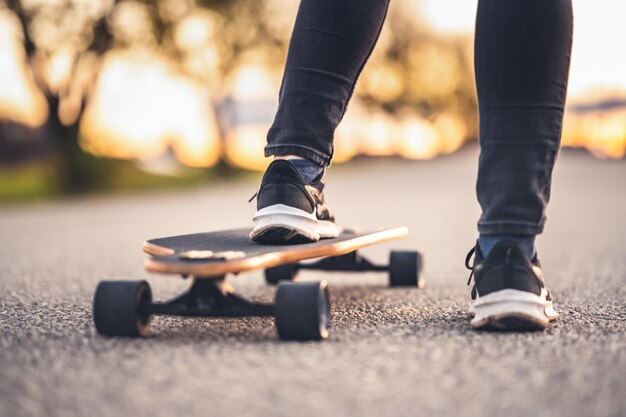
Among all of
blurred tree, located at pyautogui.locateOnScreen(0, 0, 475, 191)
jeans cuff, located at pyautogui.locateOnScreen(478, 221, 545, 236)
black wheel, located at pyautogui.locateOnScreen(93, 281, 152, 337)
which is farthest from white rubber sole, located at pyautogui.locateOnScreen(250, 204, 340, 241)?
blurred tree, located at pyautogui.locateOnScreen(0, 0, 475, 191)

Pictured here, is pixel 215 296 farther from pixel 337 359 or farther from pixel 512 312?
pixel 512 312

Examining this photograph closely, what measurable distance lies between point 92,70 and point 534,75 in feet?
37.8

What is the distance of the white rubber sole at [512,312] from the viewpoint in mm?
1656

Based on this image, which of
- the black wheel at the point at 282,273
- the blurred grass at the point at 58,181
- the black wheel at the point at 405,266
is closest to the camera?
the black wheel at the point at 405,266

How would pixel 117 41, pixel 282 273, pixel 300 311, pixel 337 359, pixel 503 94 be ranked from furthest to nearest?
pixel 117 41 < pixel 282 273 < pixel 503 94 < pixel 300 311 < pixel 337 359

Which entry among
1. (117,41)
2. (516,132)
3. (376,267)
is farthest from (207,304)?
(117,41)

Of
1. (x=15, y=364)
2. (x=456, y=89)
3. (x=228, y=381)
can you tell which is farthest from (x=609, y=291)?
(x=456, y=89)

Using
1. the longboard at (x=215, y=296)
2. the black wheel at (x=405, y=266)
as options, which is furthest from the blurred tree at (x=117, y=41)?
the longboard at (x=215, y=296)

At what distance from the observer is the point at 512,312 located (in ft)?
5.43

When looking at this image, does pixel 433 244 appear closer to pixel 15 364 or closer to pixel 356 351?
pixel 356 351

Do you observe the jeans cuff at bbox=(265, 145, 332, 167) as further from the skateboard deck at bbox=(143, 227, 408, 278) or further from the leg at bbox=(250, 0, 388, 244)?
the skateboard deck at bbox=(143, 227, 408, 278)

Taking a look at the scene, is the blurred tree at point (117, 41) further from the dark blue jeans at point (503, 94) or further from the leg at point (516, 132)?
the leg at point (516, 132)

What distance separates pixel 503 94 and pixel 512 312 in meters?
0.51

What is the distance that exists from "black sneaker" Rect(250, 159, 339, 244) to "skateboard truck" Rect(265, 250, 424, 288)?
0.73m
